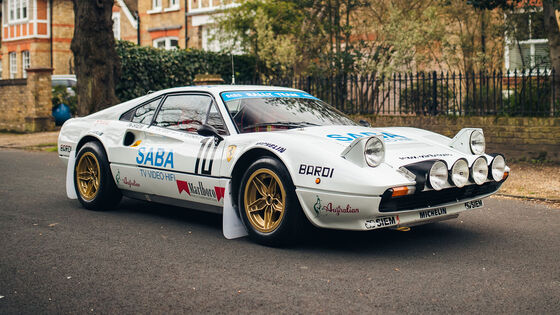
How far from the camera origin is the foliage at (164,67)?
1917 centimetres

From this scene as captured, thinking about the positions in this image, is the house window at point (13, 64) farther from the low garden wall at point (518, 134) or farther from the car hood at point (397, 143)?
the car hood at point (397, 143)

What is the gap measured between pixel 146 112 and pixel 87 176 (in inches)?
43.8

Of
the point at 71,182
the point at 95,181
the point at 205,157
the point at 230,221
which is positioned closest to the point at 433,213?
the point at 230,221

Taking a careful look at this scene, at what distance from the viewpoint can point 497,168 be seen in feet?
18.5

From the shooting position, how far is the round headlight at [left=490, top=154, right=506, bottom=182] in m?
5.58

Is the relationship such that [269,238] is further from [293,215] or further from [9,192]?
[9,192]

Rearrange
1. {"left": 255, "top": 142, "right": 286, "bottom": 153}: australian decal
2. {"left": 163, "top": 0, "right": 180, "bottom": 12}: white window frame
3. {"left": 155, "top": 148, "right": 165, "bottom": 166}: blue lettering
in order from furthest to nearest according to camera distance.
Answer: {"left": 163, "top": 0, "right": 180, "bottom": 12}: white window frame → {"left": 155, "top": 148, "right": 165, "bottom": 166}: blue lettering → {"left": 255, "top": 142, "right": 286, "bottom": 153}: australian decal

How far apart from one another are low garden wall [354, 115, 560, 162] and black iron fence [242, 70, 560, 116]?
0.21m

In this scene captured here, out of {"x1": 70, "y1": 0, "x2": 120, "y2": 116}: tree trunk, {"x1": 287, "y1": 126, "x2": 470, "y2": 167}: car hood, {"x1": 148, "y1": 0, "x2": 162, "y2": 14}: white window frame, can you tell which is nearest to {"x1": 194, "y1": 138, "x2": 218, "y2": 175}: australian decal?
{"x1": 287, "y1": 126, "x2": 470, "y2": 167}: car hood

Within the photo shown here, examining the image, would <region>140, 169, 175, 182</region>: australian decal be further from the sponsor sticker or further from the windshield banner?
the sponsor sticker

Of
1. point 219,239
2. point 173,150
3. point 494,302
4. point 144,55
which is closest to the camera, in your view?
point 494,302

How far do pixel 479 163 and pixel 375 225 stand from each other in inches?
46.5

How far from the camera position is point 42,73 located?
20906mm

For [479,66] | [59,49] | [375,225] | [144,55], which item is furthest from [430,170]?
[59,49]
